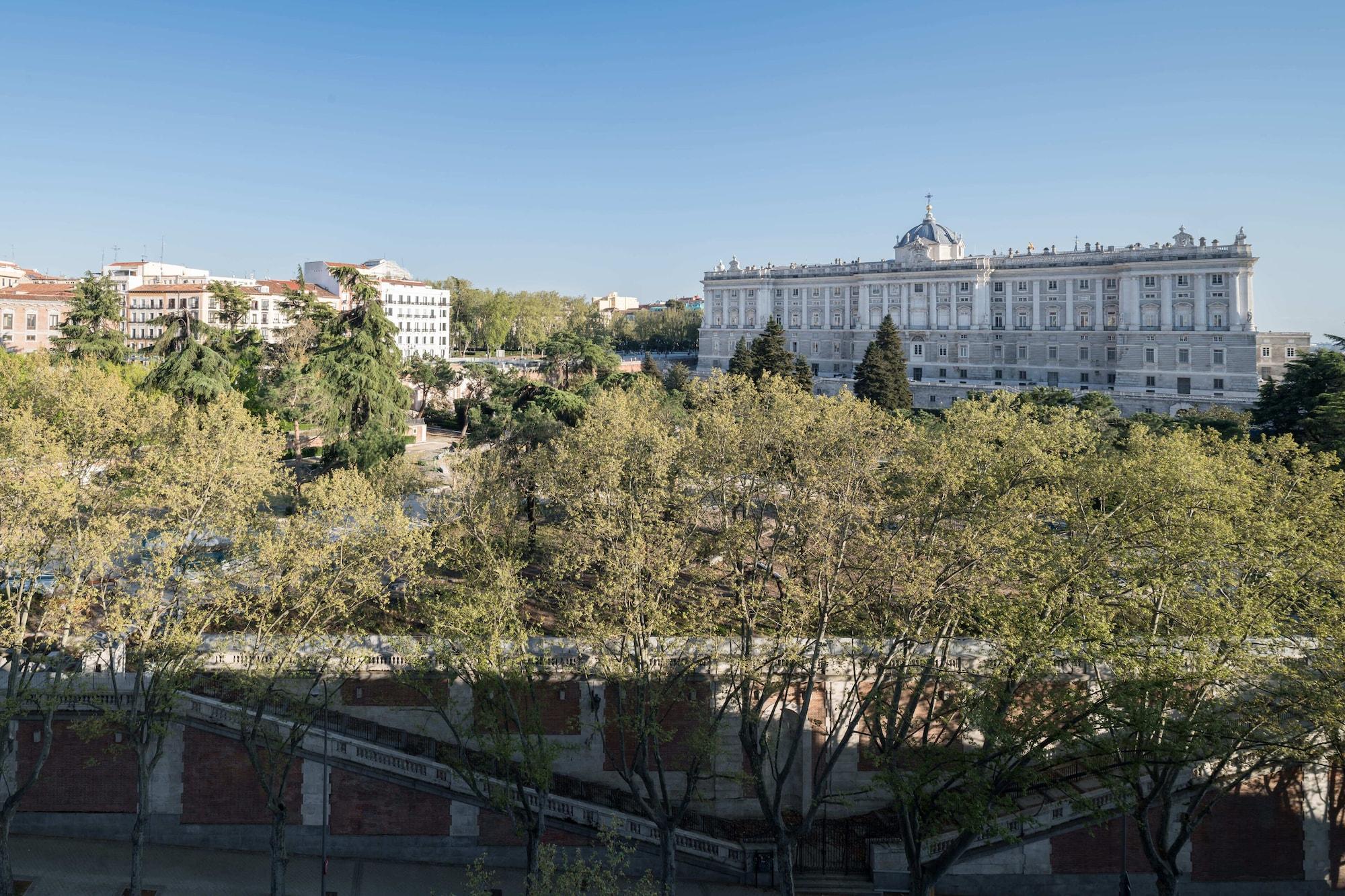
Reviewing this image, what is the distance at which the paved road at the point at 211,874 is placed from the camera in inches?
737

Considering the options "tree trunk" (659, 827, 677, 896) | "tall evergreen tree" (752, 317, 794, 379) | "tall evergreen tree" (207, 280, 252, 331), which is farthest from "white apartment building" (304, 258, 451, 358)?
"tree trunk" (659, 827, 677, 896)

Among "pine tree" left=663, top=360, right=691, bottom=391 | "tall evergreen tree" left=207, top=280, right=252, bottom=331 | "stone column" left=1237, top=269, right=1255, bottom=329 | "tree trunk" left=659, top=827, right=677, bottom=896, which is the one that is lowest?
"tree trunk" left=659, top=827, right=677, bottom=896

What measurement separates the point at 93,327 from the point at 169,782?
123 feet

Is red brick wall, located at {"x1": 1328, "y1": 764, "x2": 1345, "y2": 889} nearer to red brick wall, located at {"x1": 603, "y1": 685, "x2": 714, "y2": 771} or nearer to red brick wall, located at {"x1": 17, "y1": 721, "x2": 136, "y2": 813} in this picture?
red brick wall, located at {"x1": 603, "y1": 685, "x2": 714, "y2": 771}

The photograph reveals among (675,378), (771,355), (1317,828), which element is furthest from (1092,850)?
(675,378)

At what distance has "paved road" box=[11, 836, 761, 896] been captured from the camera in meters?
18.7

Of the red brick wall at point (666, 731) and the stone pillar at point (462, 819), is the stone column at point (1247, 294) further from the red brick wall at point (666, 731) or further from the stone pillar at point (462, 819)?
the stone pillar at point (462, 819)

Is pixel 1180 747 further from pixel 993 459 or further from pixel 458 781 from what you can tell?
pixel 458 781

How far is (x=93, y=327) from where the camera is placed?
49375 mm

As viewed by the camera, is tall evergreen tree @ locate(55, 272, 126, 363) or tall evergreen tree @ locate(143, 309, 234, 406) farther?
tall evergreen tree @ locate(55, 272, 126, 363)

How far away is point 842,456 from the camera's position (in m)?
18.9

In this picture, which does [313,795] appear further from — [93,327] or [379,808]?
[93,327]

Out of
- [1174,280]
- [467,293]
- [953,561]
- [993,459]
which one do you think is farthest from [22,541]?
[467,293]

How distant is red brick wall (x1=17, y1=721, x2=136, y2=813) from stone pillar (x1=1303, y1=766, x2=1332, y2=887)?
81.5 ft
